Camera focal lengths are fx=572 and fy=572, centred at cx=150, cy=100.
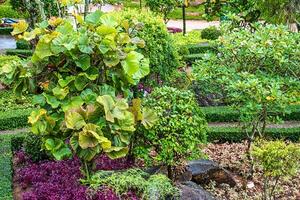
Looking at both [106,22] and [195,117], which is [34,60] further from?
[195,117]

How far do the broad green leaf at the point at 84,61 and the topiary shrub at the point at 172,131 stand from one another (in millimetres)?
1167

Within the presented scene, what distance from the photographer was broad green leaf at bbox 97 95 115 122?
25.2 feet

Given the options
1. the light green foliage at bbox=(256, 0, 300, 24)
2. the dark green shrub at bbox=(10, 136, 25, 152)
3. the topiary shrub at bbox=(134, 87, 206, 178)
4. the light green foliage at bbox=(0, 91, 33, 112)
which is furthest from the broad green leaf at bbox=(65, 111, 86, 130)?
the light green foliage at bbox=(256, 0, 300, 24)

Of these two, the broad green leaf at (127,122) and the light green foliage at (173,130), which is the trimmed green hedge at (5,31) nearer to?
the light green foliage at (173,130)

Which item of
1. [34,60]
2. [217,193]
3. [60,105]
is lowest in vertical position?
[217,193]

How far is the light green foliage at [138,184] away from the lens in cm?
725

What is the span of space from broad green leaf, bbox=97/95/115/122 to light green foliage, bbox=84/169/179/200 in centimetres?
76

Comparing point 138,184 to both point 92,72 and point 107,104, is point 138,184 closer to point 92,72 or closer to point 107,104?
point 107,104

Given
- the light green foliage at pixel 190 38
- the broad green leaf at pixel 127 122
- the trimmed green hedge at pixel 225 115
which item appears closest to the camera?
the broad green leaf at pixel 127 122

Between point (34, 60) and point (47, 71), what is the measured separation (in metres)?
0.32

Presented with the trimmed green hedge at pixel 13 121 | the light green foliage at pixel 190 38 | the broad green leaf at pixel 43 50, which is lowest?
the light green foliage at pixel 190 38

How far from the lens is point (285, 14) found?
15.5m

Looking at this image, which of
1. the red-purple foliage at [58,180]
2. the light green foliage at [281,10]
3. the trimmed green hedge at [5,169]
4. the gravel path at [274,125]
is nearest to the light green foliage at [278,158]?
the red-purple foliage at [58,180]

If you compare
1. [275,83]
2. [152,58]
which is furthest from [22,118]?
[275,83]
